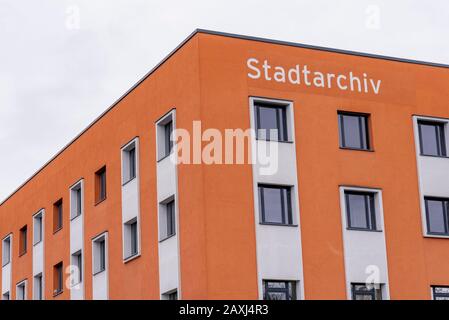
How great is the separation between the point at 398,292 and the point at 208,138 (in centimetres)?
830

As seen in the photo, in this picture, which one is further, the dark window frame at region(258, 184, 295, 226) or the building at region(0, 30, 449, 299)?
the dark window frame at region(258, 184, 295, 226)

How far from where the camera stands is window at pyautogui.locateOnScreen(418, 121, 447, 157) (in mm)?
35397

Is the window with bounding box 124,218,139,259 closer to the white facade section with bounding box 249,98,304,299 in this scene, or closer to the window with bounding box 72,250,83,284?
the window with bounding box 72,250,83,284

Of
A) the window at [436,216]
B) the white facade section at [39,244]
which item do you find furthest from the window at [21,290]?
the window at [436,216]

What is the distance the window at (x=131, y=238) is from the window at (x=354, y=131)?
841 cm

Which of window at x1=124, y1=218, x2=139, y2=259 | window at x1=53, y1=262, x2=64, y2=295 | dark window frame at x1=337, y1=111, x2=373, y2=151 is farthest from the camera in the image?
window at x1=53, y1=262, x2=64, y2=295

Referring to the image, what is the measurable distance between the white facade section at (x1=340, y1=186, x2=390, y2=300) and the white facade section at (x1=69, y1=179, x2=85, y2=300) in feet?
41.5

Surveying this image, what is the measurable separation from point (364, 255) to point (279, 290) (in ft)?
11.1

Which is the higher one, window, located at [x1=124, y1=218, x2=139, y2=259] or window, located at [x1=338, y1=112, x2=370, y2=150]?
window, located at [x1=338, y1=112, x2=370, y2=150]

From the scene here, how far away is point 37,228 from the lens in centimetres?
4691

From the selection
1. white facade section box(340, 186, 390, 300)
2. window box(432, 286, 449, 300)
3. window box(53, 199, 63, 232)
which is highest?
window box(53, 199, 63, 232)

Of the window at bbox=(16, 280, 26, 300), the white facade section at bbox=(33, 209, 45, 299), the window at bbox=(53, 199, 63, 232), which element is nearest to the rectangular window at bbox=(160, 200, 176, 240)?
the window at bbox=(53, 199, 63, 232)

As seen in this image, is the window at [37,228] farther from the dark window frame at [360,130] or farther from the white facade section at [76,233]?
the dark window frame at [360,130]
